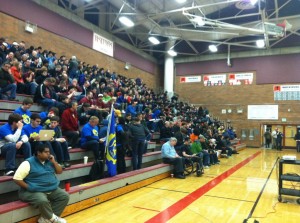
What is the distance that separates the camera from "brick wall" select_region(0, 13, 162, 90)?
34.9 ft

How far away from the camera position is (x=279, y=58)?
62.0ft

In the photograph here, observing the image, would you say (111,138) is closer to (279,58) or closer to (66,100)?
(66,100)

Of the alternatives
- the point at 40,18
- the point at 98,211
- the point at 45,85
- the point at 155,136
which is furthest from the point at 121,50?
the point at 98,211

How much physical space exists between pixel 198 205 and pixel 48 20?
10.9 metres

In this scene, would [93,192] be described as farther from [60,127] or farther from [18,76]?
[18,76]

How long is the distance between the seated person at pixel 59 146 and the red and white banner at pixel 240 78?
17284mm

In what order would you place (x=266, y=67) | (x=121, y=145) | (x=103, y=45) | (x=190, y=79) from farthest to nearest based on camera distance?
(x=190, y=79) < (x=266, y=67) < (x=103, y=45) < (x=121, y=145)

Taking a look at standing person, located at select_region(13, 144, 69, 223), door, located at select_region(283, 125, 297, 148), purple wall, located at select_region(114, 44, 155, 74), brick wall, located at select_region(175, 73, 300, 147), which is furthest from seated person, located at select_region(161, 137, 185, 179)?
door, located at select_region(283, 125, 297, 148)

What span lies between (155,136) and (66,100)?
15.4 feet

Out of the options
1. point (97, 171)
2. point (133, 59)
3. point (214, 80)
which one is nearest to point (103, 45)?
point (133, 59)

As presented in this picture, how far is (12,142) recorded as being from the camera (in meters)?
3.93

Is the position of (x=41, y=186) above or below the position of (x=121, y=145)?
below

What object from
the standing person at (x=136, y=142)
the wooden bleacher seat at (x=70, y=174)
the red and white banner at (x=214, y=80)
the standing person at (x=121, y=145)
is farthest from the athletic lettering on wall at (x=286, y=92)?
the standing person at (x=121, y=145)

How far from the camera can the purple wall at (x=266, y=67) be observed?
1845cm
